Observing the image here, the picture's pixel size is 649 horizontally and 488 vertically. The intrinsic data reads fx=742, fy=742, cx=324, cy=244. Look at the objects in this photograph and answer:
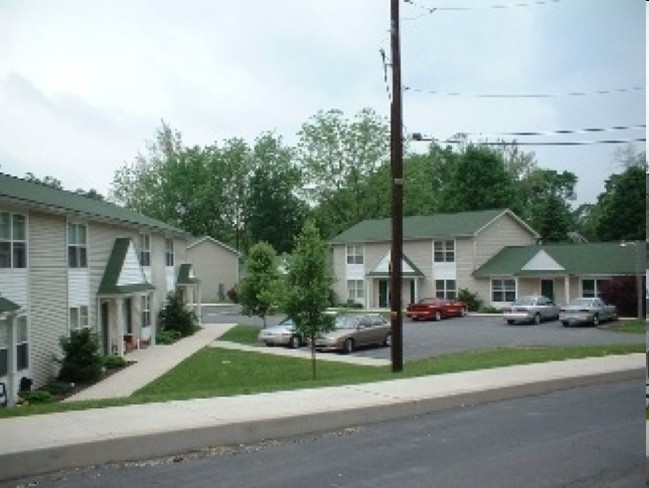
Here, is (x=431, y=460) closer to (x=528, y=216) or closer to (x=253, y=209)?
(x=253, y=209)

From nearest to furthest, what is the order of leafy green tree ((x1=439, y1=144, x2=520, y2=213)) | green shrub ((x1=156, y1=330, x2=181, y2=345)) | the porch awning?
1. green shrub ((x1=156, y1=330, x2=181, y2=345))
2. the porch awning
3. leafy green tree ((x1=439, y1=144, x2=520, y2=213))

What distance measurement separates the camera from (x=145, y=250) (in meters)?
29.5

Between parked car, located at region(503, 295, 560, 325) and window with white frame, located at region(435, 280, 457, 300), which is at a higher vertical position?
window with white frame, located at region(435, 280, 457, 300)

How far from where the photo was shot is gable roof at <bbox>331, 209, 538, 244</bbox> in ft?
142

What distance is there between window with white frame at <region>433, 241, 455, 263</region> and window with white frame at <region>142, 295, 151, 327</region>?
2042cm

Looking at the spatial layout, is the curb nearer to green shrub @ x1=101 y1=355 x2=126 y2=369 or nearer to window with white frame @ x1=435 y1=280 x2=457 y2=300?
green shrub @ x1=101 y1=355 x2=126 y2=369

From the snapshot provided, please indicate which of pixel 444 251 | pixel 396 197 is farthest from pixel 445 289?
pixel 396 197

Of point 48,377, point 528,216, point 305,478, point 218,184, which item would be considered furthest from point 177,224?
point 528,216

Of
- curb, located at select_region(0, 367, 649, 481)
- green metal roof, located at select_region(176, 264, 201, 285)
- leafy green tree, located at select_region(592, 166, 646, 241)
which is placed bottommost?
curb, located at select_region(0, 367, 649, 481)

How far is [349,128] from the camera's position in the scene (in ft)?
87.0

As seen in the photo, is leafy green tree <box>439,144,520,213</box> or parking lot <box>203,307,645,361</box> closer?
parking lot <box>203,307,645,361</box>

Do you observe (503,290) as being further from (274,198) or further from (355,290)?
(274,198)

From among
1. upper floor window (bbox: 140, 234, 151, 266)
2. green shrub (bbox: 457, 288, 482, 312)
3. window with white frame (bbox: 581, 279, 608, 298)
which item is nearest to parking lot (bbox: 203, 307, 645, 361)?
window with white frame (bbox: 581, 279, 608, 298)

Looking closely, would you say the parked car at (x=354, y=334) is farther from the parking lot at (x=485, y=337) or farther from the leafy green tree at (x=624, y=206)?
the leafy green tree at (x=624, y=206)
